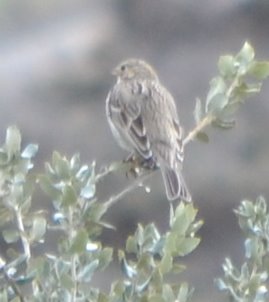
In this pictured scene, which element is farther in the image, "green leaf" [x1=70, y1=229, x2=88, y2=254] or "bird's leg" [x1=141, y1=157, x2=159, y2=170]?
"bird's leg" [x1=141, y1=157, x2=159, y2=170]

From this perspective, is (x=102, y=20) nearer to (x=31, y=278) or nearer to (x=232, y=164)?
(x=232, y=164)

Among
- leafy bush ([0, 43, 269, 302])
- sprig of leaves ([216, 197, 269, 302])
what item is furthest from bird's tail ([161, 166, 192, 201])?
leafy bush ([0, 43, 269, 302])

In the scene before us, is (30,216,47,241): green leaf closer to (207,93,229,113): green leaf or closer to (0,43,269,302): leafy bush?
(0,43,269,302): leafy bush

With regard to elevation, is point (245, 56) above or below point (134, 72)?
below

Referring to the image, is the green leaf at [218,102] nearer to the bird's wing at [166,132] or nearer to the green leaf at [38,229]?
the green leaf at [38,229]

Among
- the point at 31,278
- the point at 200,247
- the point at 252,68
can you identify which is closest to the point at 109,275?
the point at 200,247

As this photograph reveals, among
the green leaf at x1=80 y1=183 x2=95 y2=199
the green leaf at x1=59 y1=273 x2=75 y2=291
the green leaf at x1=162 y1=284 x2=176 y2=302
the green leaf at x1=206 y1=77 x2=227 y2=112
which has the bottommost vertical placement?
the green leaf at x1=162 y1=284 x2=176 y2=302

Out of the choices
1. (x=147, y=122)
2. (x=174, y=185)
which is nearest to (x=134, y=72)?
(x=147, y=122)

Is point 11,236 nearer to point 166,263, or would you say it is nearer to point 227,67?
point 166,263
